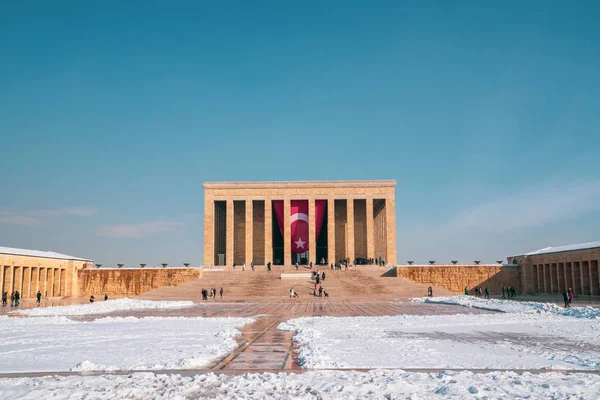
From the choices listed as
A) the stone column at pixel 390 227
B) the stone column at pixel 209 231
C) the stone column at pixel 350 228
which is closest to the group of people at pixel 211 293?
the stone column at pixel 209 231

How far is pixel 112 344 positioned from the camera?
12805mm

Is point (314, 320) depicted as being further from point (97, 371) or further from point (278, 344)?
point (97, 371)

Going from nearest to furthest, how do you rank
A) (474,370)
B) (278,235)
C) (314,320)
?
(474,370), (314,320), (278,235)

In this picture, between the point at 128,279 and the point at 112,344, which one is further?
the point at 128,279

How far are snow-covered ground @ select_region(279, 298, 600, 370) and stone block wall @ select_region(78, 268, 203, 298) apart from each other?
1180 inches

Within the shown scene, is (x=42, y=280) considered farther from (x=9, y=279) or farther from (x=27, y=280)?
(x=9, y=279)

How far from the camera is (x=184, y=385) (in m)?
7.93

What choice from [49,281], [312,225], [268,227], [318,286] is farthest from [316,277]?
[49,281]

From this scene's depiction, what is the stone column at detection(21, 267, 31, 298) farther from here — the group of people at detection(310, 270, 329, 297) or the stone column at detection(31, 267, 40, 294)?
the group of people at detection(310, 270, 329, 297)

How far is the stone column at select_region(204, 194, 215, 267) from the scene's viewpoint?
190 ft

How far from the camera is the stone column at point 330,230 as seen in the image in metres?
57.7

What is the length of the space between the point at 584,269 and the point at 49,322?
3599 cm

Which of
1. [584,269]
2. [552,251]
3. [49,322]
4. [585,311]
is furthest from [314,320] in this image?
[552,251]

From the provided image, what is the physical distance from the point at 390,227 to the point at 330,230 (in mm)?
6652
